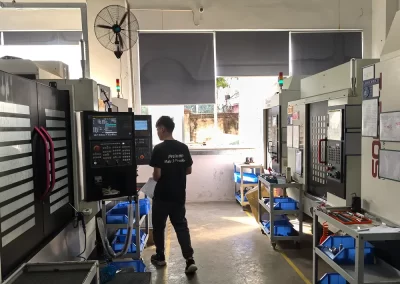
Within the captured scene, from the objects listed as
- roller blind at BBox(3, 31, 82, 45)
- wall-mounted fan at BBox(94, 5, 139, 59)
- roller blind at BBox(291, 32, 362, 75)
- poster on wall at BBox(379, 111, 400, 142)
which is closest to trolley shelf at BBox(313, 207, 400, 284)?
poster on wall at BBox(379, 111, 400, 142)

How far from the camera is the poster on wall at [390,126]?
6.27ft

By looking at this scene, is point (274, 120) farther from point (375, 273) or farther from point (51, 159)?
point (51, 159)

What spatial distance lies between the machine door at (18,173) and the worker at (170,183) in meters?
1.42

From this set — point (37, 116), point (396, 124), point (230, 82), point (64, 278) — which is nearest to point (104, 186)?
point (37, 116)

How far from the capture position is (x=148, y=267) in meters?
3.22

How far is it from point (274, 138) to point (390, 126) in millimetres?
2545

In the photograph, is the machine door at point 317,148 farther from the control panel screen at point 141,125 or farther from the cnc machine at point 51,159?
the control panel screen at point 141,125

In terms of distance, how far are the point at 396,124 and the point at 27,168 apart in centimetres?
204

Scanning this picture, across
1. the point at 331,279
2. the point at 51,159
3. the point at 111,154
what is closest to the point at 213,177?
the point at 331,279

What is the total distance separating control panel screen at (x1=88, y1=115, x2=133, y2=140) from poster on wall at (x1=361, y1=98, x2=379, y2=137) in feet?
5.48

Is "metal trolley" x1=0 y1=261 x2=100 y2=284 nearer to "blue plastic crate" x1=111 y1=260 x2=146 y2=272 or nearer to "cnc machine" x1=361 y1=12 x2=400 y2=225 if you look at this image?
"blue plastic crate" x1=111 y1=260 x2=146 y2=272

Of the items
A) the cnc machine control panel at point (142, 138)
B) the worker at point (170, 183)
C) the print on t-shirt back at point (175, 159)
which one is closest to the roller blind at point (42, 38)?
the cnc machine control panel at point (142, 138)

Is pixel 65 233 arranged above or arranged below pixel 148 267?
above

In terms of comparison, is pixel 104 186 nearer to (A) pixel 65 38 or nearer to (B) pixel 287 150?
(B) pixel 287 150
